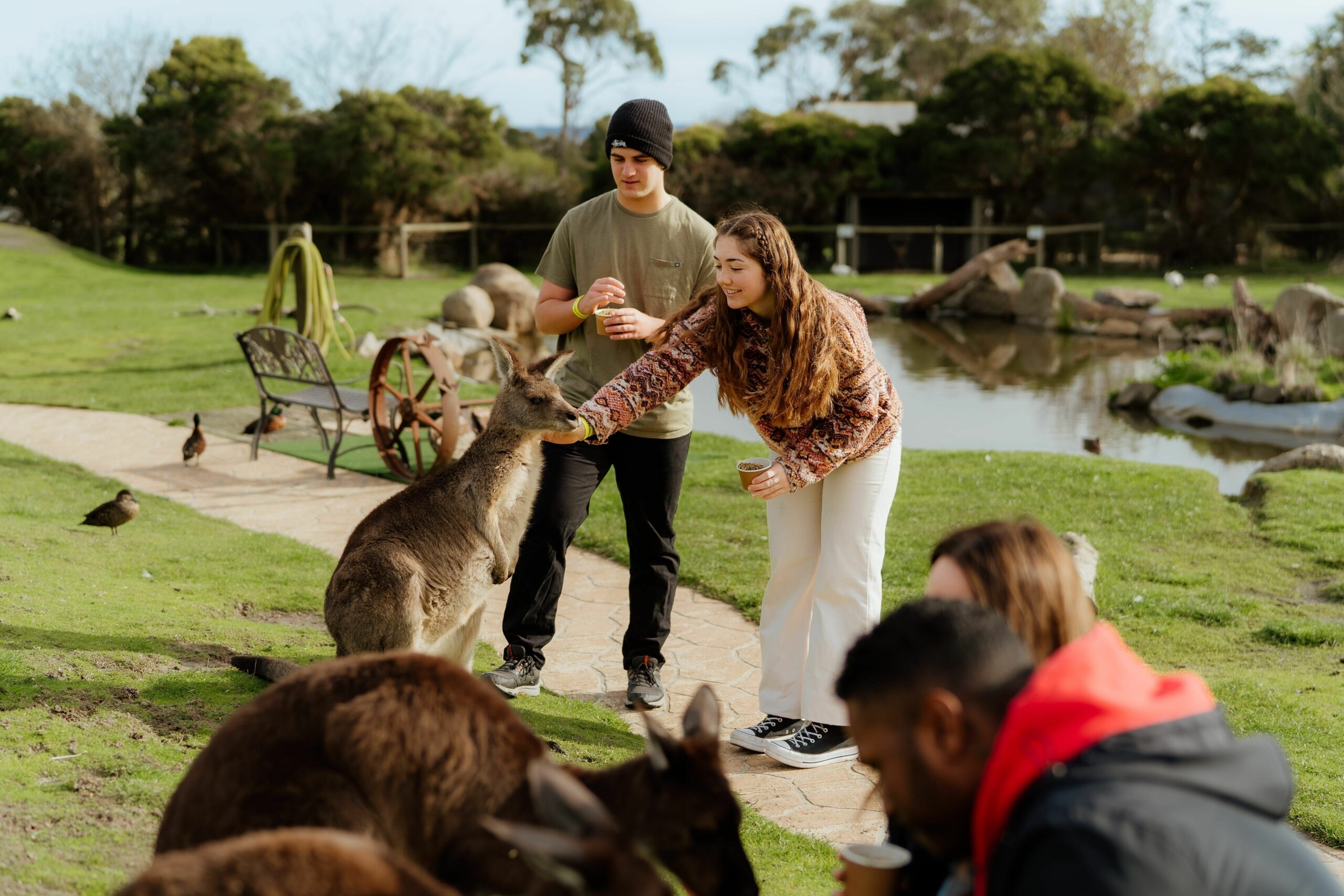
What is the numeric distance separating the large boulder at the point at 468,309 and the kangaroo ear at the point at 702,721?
1849 centimetres

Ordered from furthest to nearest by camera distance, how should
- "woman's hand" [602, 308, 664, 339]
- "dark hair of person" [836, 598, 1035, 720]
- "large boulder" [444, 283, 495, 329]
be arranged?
"large boulder" [444, 283, 495, 329]
"woman's hand" [602, 308, 664, 339]
"dark hair of person" [836, 598, 1035, 720]

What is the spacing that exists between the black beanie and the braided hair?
2.63ft

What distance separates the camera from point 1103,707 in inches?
70.6

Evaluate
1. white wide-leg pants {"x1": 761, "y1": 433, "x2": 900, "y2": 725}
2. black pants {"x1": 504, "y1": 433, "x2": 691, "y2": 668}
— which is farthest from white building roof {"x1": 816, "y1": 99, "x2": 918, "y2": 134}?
white wide-leg pants {"x1": 761, "y1": 433, "x2": 900, "y2": 725}

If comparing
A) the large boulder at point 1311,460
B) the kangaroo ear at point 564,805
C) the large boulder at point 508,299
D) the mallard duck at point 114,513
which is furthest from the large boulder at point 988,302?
the kangaroo ear at point 564,805

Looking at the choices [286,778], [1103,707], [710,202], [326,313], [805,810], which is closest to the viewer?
[1103,707]

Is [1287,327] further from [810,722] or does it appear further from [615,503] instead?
[810,722]

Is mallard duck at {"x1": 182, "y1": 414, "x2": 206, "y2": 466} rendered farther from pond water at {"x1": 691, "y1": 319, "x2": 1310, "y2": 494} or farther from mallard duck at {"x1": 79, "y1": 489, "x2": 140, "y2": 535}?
pond water at {"x1": 691, "y1": 319, "x2": 1310, "y2": 494}

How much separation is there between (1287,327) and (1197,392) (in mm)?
2290

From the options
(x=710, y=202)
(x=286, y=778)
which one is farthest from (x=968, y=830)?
(x=710, y=202)

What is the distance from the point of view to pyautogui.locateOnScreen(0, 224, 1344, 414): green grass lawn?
14.5 m

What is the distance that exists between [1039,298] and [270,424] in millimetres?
19264

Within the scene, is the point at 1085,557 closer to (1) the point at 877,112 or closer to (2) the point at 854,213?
A: (2) the point at 854,213

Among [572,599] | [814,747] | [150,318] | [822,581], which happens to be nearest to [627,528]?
[822,581]
